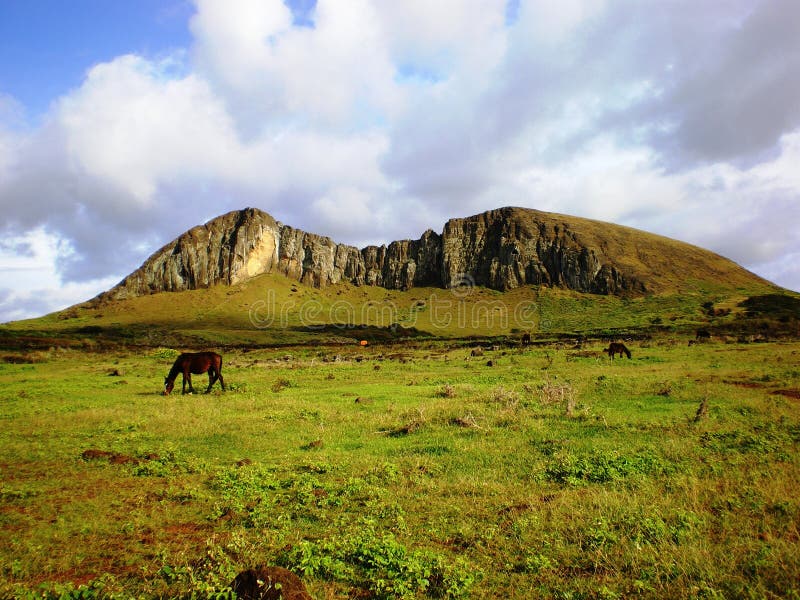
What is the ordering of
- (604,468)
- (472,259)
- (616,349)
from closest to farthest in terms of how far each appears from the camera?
(604,468)
(616,349)
(472,259)

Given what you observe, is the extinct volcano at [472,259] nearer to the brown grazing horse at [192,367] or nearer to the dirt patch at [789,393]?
the dirt patch at [789,393]

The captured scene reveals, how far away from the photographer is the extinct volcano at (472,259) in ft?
471

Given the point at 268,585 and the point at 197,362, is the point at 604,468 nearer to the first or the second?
the point at 268,585

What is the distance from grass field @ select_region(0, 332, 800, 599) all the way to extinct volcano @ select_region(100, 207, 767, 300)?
135356 mm

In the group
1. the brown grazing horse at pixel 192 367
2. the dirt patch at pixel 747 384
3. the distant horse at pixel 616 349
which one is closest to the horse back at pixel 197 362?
the brown grazing horse at pixel 192 367

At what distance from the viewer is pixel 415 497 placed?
8148 millimetres

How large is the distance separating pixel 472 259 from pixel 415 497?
176 m

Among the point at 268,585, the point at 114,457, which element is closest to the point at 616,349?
the point at 114,457

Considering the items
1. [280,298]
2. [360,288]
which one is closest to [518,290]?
[360,288]

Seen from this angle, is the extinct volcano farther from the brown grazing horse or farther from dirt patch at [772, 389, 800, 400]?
the brown grazing horse

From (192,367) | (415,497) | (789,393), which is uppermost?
(192,367)

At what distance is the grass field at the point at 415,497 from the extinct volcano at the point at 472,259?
444 ft

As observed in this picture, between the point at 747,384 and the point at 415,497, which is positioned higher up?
the point at 747,384

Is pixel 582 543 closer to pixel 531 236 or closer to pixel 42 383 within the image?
pixel 42 383
